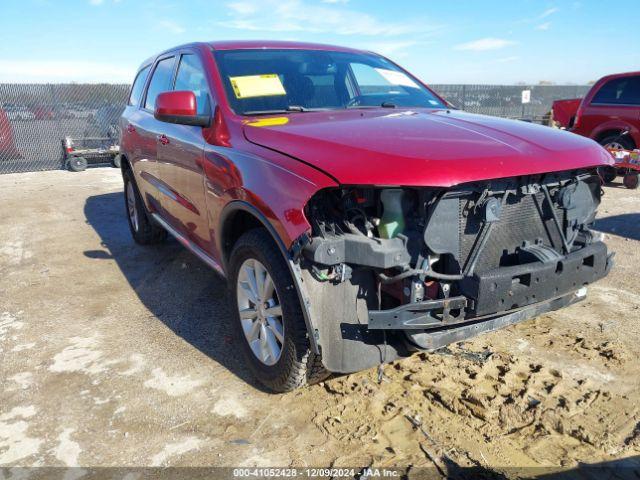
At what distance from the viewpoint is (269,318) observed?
9.27 ft

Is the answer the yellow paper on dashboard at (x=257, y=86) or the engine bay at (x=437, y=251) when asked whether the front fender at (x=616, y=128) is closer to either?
the engine bay at (x=437, y=251)

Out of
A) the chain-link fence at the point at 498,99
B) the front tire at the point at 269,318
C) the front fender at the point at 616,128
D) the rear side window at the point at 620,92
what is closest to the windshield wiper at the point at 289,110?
the front tire at the point at 269,318

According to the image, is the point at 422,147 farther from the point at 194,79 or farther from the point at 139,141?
the point at 139,141

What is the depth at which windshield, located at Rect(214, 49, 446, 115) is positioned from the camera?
3311 millimetres

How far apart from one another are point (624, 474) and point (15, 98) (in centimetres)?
1519

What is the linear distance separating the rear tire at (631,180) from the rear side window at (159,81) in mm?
7249

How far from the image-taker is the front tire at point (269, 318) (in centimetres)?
255

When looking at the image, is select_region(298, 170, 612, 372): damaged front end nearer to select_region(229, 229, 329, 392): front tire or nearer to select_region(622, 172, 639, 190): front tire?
select_region(229, 229, 329, 392): front tire

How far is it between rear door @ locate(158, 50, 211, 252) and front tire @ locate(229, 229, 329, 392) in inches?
24.3

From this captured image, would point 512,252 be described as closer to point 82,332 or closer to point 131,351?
point 131,351

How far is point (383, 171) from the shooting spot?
219cm

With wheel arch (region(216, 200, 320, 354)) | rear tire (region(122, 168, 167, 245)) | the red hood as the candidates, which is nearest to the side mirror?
the red hood

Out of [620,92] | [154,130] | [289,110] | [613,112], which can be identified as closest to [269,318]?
[289,110]

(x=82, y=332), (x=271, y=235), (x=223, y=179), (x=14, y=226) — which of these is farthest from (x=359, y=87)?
(x=14, y=226)
